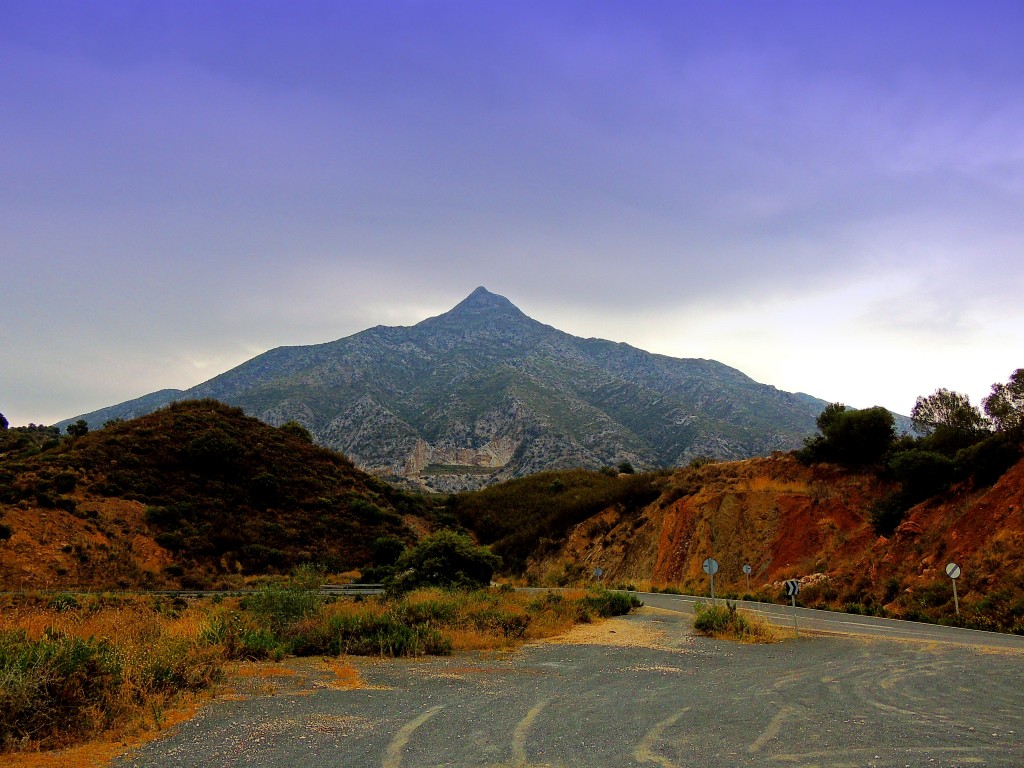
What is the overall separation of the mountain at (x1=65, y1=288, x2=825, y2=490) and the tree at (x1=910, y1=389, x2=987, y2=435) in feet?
267

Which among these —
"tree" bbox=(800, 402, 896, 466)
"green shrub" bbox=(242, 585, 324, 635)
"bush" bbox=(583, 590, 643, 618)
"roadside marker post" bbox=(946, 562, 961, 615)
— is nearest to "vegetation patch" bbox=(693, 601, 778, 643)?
"bush" bbox=(583, 590, 643, 618)

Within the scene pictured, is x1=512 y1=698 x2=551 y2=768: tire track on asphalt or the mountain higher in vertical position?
the mountain

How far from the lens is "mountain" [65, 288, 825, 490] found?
12975 centimetres

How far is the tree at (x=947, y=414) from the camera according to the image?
1265 inches

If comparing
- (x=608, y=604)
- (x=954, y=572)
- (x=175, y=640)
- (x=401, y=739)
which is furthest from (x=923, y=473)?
(x=175, y=640)

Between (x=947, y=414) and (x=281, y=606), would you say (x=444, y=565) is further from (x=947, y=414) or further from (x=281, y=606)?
(x=947, y=414)

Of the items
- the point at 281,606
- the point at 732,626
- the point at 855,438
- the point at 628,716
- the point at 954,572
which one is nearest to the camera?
the point at 628,716

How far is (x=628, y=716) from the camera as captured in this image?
26.7ft

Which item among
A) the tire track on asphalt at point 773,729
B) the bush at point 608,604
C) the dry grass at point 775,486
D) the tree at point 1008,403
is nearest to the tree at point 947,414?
the tree at point 1008,403

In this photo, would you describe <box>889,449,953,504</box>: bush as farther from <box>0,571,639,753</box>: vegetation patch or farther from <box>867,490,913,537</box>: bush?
<box>0,571,639,753</box>: vegetation patch

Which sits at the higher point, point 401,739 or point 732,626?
point 401,739

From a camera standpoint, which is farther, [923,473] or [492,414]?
[492,414]

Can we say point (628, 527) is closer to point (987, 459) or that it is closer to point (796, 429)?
point (987, 459)

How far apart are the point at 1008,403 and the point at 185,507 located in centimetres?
4916
